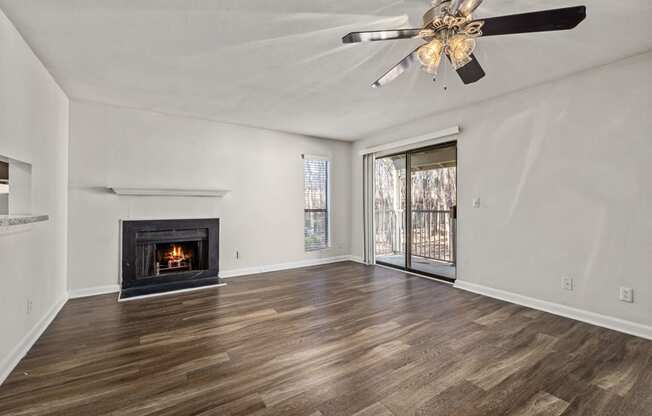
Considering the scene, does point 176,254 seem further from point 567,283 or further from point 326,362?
point 567,283

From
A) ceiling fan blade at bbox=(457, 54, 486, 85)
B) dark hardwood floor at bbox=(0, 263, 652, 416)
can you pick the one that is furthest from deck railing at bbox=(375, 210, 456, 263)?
ceiling fan blade at bbox=(457, 54, 486, 85)

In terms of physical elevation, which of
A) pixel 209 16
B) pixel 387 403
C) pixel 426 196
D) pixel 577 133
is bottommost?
pixel 387 403

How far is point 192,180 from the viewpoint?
178 inches

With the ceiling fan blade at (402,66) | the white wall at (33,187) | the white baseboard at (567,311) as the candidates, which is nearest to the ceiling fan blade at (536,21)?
the ceiling fan blade at (402,66)

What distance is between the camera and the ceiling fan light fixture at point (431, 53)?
6.13ft

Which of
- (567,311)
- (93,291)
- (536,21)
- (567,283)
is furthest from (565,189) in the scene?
(93,291)

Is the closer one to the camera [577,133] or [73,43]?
[73,43]

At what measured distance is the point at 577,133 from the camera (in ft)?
9.99

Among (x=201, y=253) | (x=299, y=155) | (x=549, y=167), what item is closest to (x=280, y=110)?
(x=299, y=155)

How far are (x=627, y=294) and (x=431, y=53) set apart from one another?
9.51 ft

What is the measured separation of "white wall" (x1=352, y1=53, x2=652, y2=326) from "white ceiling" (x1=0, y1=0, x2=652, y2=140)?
0.28 metres

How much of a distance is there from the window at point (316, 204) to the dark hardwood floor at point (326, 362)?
2333 millimetres

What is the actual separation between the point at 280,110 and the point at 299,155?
149 cm

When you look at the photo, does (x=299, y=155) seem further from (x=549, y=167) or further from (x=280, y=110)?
(x=549, y=167)
